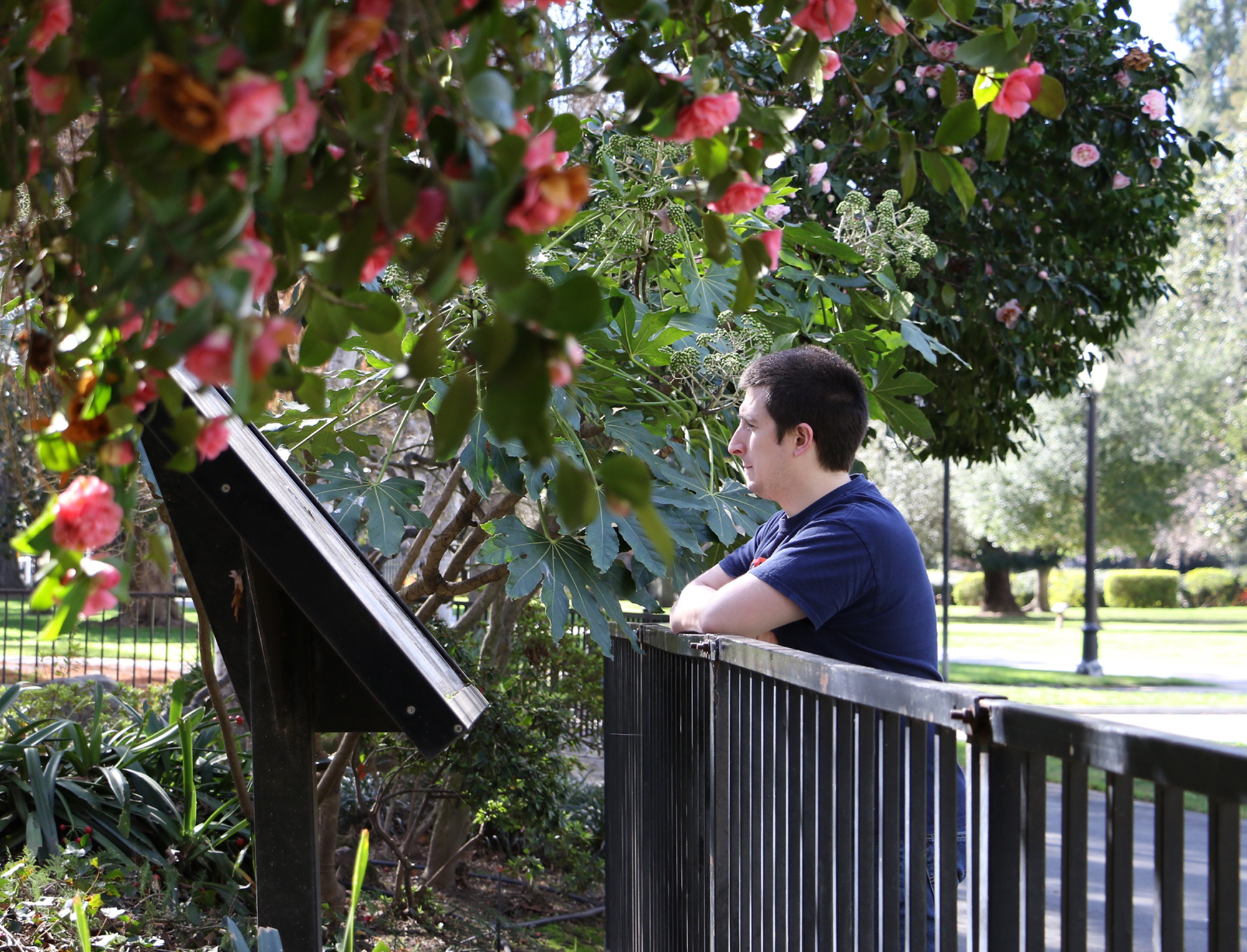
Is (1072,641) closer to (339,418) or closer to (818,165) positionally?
(818,165)

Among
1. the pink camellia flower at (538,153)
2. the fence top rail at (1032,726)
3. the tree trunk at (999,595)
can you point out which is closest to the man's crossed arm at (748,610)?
the fence top rail at (1032,726)

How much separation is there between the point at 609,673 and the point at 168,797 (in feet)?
6.54

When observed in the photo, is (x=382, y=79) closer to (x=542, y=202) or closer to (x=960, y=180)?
(x=542, y=202)

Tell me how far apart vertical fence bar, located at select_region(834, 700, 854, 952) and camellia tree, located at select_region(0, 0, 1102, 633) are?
30.5 inches

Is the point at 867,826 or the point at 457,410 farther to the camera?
the point at 867,826

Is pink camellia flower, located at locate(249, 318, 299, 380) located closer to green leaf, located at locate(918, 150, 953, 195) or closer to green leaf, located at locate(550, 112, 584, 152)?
green leaf, located at locate(550, 112, 584, 152)

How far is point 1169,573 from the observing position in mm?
44281

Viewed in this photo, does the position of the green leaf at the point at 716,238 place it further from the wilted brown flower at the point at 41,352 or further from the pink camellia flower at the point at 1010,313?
the pink camellia flower at the point at 1010,313

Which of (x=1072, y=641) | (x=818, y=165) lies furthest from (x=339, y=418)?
(x=1072, y=641)

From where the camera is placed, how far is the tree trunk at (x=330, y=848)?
4078mm

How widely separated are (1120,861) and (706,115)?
0.82 m

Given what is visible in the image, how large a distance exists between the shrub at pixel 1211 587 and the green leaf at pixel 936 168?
4908 centimetres

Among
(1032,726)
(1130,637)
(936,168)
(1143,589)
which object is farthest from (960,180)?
(1143,589)

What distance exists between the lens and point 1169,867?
957mm
